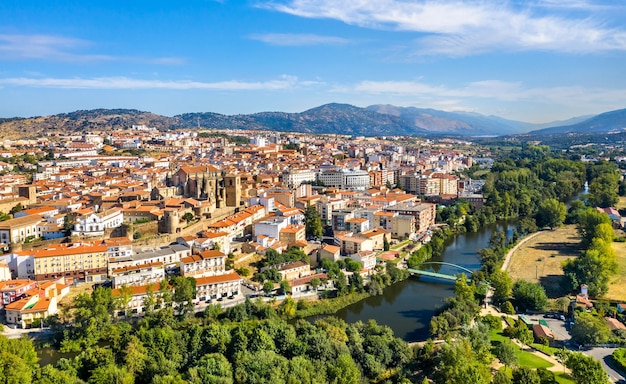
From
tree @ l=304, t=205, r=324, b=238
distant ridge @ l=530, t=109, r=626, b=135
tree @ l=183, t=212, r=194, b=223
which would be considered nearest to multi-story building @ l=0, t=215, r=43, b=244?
tree @ l=183, t=212, r=194, b=223

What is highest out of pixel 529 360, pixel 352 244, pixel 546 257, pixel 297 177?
pixel 297 177

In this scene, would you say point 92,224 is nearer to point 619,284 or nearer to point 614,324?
point 614,324

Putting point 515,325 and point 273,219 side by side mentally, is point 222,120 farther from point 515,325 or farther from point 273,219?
Result: point 515,325

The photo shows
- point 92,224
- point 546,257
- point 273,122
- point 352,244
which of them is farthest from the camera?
point 273,122

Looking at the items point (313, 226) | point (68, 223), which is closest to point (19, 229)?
point (68, 223)

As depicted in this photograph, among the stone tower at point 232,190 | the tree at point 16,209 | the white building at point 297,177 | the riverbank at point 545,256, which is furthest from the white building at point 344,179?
the tree at point 16,209

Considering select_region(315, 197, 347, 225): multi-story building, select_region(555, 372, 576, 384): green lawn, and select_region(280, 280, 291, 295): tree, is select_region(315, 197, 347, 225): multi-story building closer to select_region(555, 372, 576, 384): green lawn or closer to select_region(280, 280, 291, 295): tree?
select_region(280, 280, 291, 295): tree
